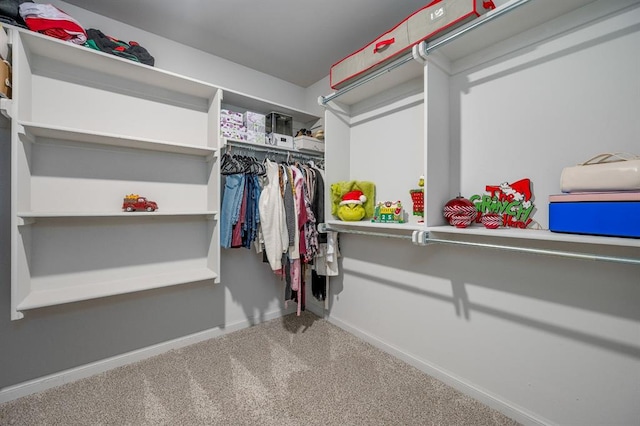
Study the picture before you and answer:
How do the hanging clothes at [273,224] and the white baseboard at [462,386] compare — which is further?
the hanging clothes at [273,224]

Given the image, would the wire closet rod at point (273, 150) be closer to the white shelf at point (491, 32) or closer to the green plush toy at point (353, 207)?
the green plush toy at point (353, 207)

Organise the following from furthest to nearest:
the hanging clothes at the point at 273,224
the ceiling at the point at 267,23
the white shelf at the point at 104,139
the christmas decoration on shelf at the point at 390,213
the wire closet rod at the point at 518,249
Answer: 1. the hanging clothes at the point at 273,224
2. the christmas decoration on shelf at the point at 390,213
3. the ceiling at the point at 267,23
4. the white shelf at the point at 104,139
5. the wire closet rod at the point at 518,249

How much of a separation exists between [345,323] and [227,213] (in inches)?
57.6

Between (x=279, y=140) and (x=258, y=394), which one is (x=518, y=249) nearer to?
(x=258, y=394)

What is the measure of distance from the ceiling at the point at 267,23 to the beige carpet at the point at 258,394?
2.49 metres

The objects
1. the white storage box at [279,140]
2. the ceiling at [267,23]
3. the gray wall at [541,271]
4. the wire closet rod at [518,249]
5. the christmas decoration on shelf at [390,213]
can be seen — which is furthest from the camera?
the white storage box at [279,140]

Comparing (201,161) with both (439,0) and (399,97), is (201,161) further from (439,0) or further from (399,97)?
(439,0)

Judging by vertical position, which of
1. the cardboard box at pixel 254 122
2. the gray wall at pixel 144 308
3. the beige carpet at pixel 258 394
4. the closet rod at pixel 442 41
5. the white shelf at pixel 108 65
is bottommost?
the beige carpet at pixel 258 394

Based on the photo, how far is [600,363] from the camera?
1238 millimetres

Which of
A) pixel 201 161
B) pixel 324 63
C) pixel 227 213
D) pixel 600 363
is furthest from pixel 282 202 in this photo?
pixel 600 363

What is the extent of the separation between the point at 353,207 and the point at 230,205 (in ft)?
3.16

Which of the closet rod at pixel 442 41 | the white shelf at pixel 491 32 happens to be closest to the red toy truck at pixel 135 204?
the closet rod at pixel 442 41

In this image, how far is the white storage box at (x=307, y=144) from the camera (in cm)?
253

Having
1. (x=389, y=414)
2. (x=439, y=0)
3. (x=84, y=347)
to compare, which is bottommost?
(x=389, y=414)
